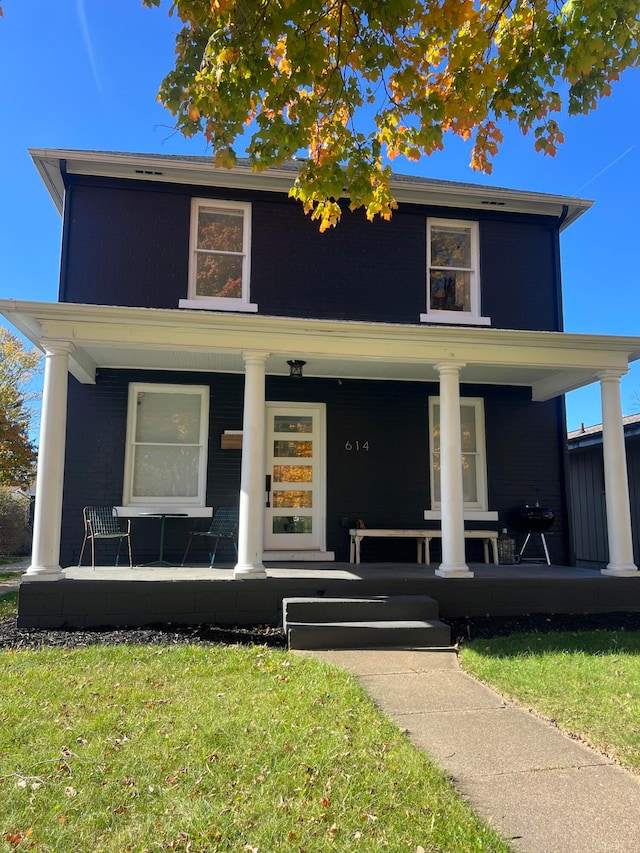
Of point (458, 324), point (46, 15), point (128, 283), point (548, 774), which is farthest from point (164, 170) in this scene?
point (548, 774)

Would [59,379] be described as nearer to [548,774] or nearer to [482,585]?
[482,585]

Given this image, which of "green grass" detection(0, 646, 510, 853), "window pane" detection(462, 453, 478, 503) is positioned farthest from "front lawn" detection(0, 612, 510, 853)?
"window pane" detection(462, 453, 478, 503)

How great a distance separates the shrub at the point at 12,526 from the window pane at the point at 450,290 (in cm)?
1363

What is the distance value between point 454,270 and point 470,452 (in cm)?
303

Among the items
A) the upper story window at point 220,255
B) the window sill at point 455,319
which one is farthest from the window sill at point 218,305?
the window sill at point 455,319

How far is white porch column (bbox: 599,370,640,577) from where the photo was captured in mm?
7441

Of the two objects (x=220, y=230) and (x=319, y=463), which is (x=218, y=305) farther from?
(x=319, y=463)

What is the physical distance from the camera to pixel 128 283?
8781 mm

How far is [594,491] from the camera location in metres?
11.9

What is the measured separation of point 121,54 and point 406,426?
619 cm

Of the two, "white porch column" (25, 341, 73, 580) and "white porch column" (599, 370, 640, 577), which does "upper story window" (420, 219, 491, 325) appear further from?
"white porch column" (25, 341, 73, 580)

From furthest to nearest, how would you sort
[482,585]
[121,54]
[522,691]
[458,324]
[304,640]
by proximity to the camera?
[458,324], [482,585], [121,54], [304,640], [522,691]

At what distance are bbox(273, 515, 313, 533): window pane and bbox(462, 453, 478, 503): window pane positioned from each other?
2.57 metres

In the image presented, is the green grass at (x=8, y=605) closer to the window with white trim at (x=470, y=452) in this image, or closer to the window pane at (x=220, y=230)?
the window pane at (x=220, y=230)
